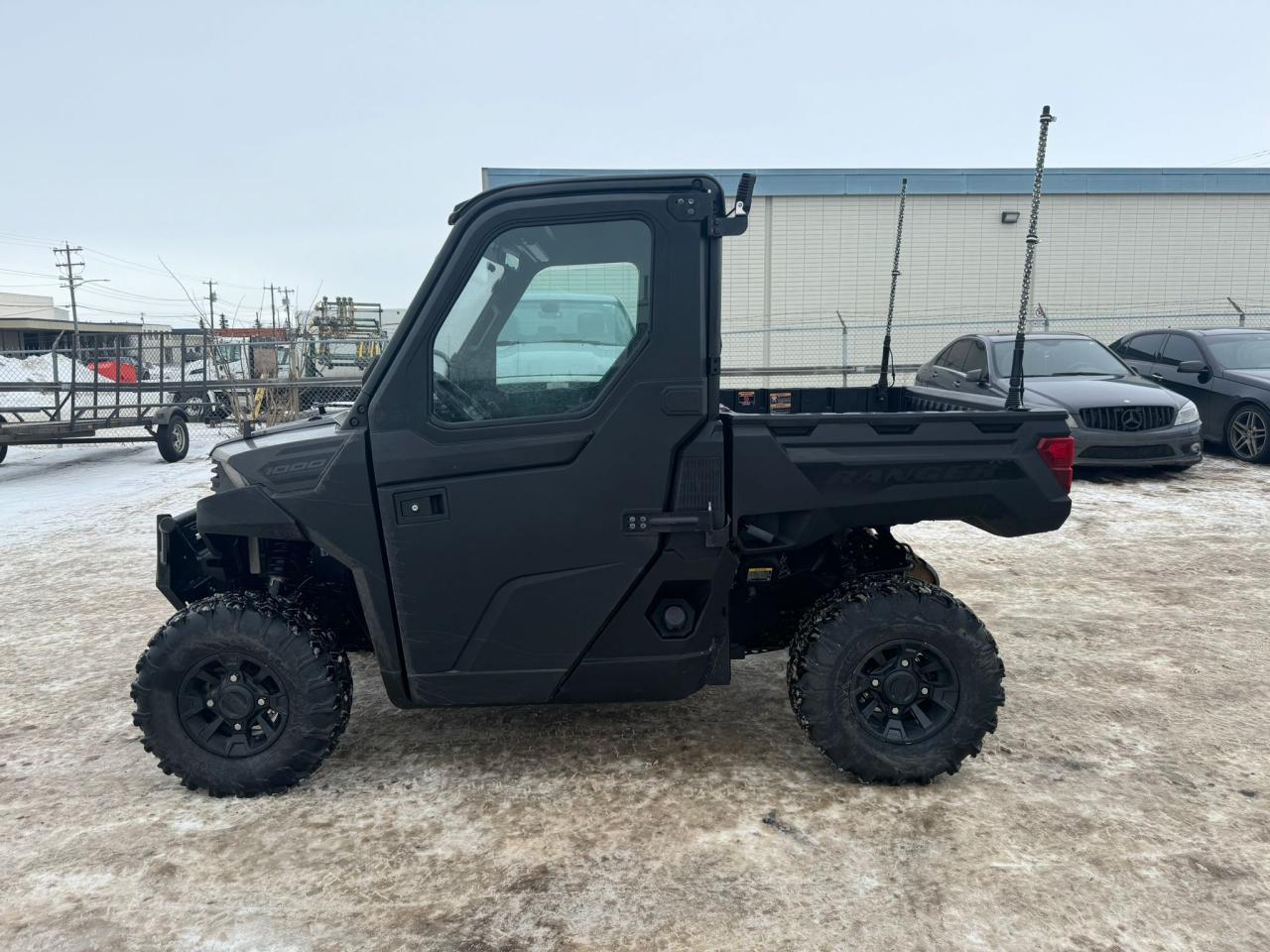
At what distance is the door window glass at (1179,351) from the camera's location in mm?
10828

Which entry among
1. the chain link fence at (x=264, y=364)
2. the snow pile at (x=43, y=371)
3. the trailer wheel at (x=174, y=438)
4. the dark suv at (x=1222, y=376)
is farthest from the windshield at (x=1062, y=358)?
the snow pile at (x=43, y=371)

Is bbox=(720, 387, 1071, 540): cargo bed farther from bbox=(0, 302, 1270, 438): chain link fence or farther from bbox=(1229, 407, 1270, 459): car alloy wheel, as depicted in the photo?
bbox=(1229, 407, 1270, 459): car alloy wheel

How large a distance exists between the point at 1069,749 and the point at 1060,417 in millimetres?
1359

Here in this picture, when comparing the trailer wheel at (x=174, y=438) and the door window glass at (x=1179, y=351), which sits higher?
the door window glass at (x=1179, y=351)

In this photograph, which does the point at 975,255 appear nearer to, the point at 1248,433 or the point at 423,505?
the point at 1248,433

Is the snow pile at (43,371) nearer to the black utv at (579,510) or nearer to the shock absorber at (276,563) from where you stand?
the shock absorber at (276,563)

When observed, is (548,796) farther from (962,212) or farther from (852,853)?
(962,212)

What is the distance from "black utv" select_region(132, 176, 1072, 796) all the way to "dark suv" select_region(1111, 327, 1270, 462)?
884cm

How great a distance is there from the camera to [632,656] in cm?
309

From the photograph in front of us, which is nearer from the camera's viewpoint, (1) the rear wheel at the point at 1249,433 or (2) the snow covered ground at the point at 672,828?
(2) the snow covered ground at the point at 672,828

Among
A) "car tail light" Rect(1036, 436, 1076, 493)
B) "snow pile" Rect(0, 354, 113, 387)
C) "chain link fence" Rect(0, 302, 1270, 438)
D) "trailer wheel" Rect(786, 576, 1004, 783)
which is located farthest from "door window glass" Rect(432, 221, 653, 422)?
"snow pile" Rect(0, 354, 113, 387)

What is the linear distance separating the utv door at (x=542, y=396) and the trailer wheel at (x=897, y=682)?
31.1 inches

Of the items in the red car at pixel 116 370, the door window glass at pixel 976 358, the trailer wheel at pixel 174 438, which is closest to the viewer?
the door window glass at pixel 976 358

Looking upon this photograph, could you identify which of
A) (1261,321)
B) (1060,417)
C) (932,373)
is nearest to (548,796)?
(1060,417)
